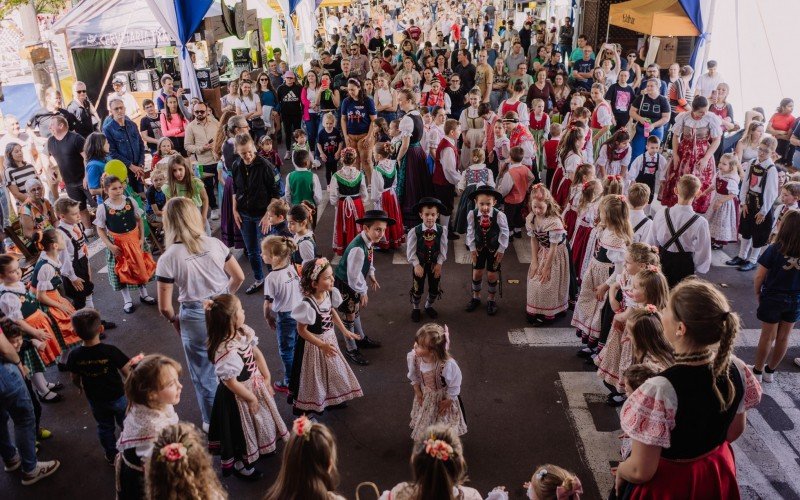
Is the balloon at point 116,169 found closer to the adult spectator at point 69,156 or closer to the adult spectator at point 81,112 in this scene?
the adult spectator at point 69,156

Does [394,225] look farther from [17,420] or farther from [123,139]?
[17,420]

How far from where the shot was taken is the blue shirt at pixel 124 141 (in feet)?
29.0

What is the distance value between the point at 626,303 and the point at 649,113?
6.25 meters

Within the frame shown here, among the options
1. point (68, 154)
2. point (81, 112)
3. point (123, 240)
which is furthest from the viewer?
point (81, 112)

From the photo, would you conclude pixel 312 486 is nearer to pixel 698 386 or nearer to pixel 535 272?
pixel 698 386

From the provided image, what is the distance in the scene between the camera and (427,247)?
6312 millimetres

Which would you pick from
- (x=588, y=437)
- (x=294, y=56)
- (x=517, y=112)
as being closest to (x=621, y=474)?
(x=588, y=437)

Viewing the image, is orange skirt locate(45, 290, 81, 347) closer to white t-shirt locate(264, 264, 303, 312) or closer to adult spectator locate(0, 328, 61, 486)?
adult spectator locate(0, 328, 61, 486)

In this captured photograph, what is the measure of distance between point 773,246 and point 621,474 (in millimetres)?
3077

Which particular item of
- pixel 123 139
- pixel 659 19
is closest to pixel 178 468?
pixel 123 139

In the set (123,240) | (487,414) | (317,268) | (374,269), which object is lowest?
(487,414)

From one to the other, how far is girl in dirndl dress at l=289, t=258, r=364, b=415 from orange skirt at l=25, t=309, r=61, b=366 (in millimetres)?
2332

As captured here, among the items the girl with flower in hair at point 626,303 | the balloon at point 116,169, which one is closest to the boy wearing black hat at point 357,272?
the girl with flower in hair at point 626,303

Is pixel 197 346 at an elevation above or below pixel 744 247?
above
